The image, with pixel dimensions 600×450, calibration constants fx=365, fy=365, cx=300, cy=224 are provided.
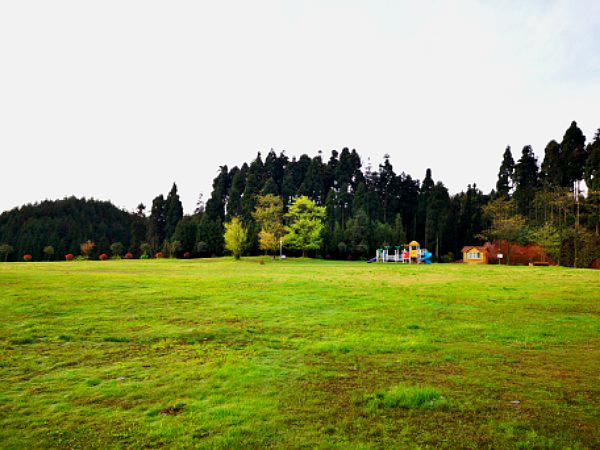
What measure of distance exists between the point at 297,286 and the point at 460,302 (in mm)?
8563

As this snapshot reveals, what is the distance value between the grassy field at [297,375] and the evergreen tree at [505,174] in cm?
7872

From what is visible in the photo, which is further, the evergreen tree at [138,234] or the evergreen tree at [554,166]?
the evergreen tree at [138,234]

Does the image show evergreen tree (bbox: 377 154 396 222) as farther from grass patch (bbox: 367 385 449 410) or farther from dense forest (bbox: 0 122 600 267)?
grass patch (bbox: 367 385 449 410)

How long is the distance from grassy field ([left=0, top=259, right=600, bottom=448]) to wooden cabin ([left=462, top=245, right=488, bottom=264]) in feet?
184

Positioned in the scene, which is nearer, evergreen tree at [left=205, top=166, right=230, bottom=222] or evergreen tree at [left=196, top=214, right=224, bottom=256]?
evergreen tree at [left=196, top=214, right=224, bottom=256]

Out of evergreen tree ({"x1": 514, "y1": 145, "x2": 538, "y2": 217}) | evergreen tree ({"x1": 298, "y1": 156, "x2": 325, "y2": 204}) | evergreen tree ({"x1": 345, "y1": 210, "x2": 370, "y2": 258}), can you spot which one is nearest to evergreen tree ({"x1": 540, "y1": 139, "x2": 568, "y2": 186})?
evergreen tree ({"x1": 514, "y1": 145, "x2": 538, "y2": 217})

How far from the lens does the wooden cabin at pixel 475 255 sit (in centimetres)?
6531

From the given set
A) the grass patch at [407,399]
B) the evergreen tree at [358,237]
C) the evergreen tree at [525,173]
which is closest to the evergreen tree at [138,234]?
the evergreen tree at [358,237]

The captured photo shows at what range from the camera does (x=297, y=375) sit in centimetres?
671

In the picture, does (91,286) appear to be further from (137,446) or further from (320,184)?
(320,184)

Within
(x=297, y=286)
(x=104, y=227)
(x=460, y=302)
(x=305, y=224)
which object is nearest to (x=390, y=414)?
(x=460, y=302)

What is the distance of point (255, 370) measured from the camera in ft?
22.9

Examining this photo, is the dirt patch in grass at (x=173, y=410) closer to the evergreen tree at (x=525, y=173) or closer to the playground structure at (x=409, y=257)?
the playground structure at (x=409, y=257)

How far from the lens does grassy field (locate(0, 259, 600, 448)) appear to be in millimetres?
4625
